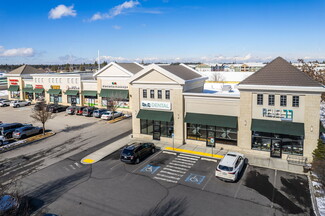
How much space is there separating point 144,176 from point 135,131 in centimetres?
1081

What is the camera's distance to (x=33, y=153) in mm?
26781

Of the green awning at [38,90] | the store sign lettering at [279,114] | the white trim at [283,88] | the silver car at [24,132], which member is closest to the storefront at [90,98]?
the green awning at [38,90]

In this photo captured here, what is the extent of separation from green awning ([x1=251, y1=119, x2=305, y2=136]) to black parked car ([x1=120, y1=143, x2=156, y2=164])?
34.0ft

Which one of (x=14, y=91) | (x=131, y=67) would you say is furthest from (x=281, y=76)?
(x=14, y=91)

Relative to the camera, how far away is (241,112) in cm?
2508

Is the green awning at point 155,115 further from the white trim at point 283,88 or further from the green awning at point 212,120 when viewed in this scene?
the white trim at point 283,88

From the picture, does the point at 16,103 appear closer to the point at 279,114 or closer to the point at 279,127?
the point at 279,114

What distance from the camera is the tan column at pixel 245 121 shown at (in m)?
24.7

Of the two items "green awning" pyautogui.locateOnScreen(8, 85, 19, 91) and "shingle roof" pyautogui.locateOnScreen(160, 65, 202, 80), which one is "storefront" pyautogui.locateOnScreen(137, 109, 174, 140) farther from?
"green awning" pyautogui.locateOnScreen(8, 85, 19, 91)

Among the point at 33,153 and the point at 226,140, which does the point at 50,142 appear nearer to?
the point at 33,153

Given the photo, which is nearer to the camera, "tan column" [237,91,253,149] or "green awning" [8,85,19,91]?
"tan column" [237,91,253,149]

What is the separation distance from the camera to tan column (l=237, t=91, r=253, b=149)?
2469 cm

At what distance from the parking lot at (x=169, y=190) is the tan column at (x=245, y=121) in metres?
3.43

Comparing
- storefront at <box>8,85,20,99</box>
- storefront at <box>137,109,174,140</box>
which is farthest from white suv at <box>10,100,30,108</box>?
storefront at <box>137,109,174,140</box>
